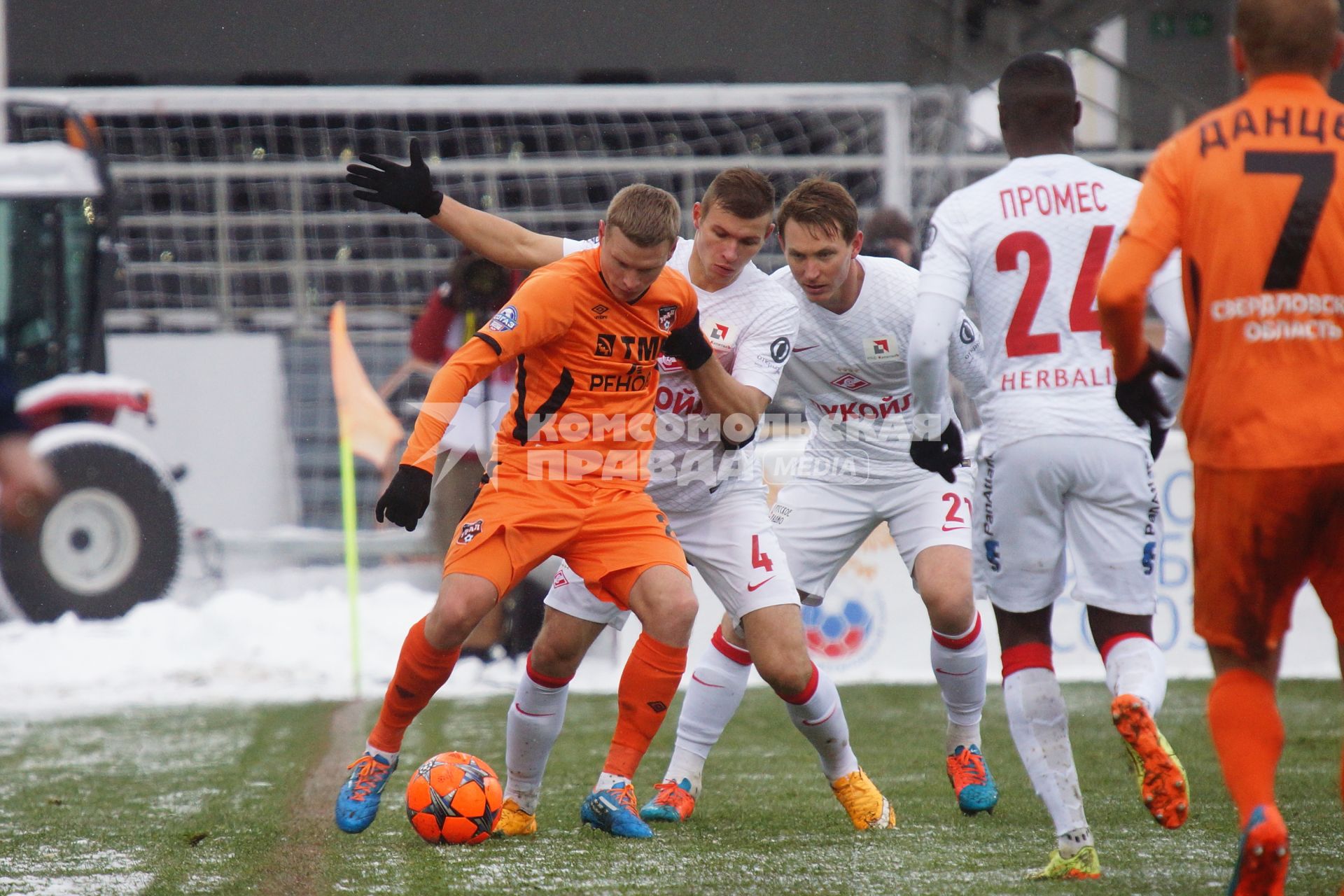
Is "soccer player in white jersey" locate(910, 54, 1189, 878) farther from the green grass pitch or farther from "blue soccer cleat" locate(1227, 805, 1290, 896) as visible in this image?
"blue soccer cleat" locate(1227, 805, 1290, 896)

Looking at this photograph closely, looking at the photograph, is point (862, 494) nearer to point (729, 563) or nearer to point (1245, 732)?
point (729, 563)

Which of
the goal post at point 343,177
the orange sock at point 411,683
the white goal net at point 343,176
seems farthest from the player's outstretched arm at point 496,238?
the goal post at point 343,177

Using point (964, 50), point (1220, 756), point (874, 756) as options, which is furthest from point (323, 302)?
point (1220, 756)

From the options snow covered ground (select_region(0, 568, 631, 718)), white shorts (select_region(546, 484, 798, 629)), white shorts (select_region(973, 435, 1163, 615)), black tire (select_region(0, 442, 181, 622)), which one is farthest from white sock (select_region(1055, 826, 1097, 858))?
black tire (select_region(0, 442, 181, 622))

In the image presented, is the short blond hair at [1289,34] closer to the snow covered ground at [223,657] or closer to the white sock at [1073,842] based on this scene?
the white sock at [1073,842]

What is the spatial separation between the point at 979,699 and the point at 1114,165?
9553 mm

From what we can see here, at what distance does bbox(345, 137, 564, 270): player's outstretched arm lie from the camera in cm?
431

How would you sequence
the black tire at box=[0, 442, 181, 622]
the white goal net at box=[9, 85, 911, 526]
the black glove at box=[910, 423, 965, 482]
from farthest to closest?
the white goal net at box=[9, 85, 911, 526]
the black tire at box=[0, 442, 181, 622]
the black glove at box=[910, 423, 965, 482]

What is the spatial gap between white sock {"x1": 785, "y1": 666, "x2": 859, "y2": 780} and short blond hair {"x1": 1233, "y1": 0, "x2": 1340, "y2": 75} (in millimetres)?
2161

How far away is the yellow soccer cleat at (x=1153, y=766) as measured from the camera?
10.4ft

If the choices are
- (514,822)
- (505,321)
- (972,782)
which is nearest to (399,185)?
(505,321)

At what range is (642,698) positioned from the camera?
438 centimetres

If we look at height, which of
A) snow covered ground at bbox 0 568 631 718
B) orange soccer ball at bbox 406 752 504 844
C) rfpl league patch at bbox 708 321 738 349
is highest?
rfpl league patch at bbox 708 321 738 349

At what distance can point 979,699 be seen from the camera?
4.72m
